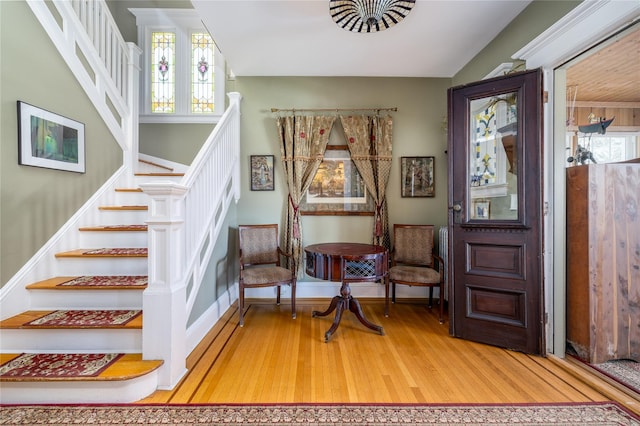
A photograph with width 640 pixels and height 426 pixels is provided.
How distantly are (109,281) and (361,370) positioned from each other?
2134 mm

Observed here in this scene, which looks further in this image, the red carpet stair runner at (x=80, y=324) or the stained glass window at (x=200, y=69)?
the stained glass window at (x=200, y=69)

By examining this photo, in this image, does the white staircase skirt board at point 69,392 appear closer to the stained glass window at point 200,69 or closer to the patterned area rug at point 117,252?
the patterned area rug at point 117,252

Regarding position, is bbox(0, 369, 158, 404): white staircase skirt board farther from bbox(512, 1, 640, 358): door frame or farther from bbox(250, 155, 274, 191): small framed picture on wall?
bbox(512, 1, 640, 358): door frame

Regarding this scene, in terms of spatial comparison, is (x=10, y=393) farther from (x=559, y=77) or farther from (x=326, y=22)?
(x=559, y=77)

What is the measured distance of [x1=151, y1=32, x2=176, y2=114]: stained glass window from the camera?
3.79 meters

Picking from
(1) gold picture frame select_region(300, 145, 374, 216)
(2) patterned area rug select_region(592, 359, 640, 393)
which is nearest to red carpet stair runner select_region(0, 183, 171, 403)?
(1) gold picture frame select_region(300, 145, 374, 216)

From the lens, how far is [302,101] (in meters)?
3.56

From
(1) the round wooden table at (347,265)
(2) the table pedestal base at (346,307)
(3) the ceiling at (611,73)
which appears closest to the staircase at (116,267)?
(1) the round wooden table at (347,265)

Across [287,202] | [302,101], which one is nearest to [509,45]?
[302,101]

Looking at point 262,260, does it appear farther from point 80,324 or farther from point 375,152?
point 375,152

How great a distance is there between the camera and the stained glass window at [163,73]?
379 cm

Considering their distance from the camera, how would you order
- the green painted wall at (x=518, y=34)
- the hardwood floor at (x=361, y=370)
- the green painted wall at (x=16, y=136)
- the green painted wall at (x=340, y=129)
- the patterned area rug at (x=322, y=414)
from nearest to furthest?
the patterned area rug at (x=322, y=414) < the hardwood floor at (x=361, y=370) < the green painted wall at (x=16, y=136) < the green painted wall at (x=518, y=34) < the green painted wall at (x=340, y=129)

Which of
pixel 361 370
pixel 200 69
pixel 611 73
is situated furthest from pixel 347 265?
pixel 611 73

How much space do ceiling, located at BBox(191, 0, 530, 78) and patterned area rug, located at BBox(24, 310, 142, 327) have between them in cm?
262
